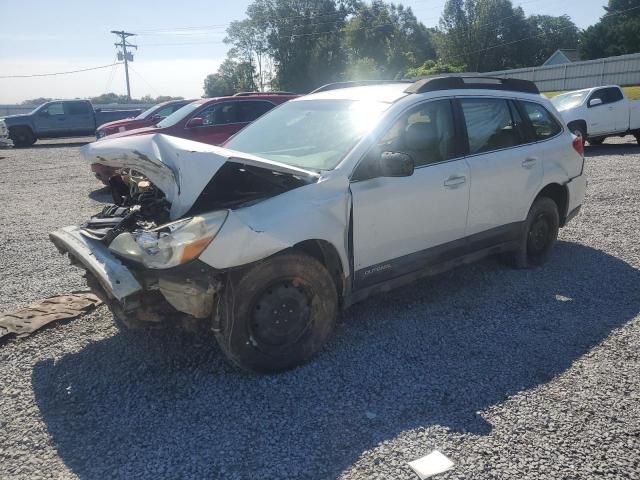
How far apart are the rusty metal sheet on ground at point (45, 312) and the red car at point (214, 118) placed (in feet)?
20.7

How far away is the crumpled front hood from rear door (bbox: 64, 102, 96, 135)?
22.0 metres

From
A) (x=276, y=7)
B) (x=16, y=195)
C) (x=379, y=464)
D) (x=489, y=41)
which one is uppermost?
(x=276, y=7)

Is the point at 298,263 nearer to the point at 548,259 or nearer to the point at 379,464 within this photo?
the point at 379,464

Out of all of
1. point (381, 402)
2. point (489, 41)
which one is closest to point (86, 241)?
point (381, 402)

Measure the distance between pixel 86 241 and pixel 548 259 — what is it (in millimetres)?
4536

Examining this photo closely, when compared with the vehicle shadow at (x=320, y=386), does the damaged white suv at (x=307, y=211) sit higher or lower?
higher

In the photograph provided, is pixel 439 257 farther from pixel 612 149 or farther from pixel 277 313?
pixel 612 149

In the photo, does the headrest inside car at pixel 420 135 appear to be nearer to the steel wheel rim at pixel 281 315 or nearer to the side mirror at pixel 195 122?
the steel wheel rim at pixel 281 315

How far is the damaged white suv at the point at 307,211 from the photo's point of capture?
127 inches

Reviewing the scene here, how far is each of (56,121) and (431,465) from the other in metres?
24.6

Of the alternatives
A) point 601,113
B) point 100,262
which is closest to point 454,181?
point 100,262

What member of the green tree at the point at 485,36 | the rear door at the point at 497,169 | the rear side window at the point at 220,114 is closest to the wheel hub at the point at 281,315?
the rear door at the point at 497,169

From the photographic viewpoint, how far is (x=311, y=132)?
4336 mm

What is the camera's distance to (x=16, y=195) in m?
10.6
